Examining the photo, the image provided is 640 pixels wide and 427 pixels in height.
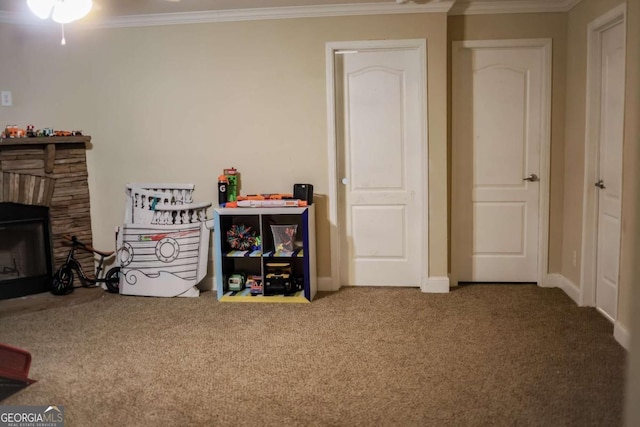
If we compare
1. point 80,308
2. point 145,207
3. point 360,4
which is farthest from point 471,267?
point 80,308

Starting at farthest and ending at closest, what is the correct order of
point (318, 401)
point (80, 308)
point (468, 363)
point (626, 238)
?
point (80, 308)
point (626, 238)
point (468, 363)
point (318, 401)

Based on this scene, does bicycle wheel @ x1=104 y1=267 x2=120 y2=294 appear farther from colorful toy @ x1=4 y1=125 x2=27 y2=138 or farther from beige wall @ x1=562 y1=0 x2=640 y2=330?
beige wall @ x1=562 y1=0 x2=640 y2=330

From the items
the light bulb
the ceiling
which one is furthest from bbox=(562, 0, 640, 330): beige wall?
the light bulb

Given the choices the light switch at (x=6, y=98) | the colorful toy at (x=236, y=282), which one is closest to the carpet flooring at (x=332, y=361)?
the colorful toy at (x=236, y=282)

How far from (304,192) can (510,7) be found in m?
2.17

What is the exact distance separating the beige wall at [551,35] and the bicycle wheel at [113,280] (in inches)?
131

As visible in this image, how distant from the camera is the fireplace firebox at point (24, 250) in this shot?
4.55m

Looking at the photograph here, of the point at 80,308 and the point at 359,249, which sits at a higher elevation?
the point at 359,249

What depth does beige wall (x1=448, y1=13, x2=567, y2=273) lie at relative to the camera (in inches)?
175

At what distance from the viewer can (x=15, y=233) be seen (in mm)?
4613

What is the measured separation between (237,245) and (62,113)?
1.86 m

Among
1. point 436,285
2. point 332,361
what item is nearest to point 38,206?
point 332,361

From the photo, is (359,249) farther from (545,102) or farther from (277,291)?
(545,102)

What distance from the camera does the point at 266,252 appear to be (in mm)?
4461
